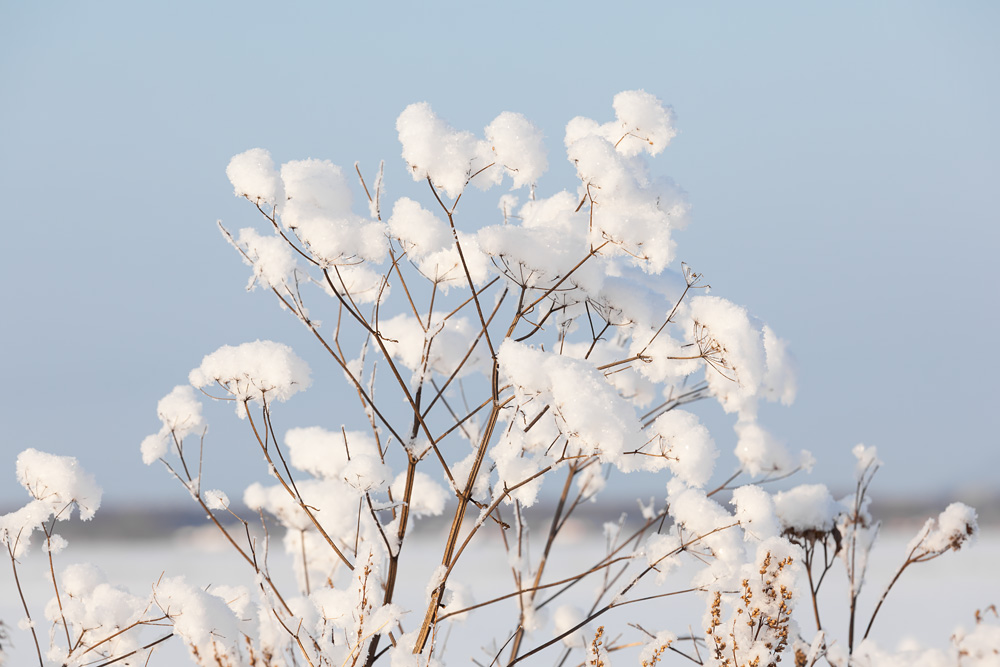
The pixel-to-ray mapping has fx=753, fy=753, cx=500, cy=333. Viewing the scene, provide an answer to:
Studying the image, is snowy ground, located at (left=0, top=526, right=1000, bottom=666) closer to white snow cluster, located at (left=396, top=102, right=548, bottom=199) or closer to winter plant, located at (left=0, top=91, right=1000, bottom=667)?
winter plant, located at (left=0, top=91, right=1000, bottom=667)

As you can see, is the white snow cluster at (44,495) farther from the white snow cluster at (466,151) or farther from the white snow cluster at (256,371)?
the white snow cluster at (466,151)

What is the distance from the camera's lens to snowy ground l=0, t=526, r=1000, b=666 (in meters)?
4.22

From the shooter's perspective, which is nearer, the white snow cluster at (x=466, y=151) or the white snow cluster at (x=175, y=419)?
the white snow cluster at (x=466, y=151)

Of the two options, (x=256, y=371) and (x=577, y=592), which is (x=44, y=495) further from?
(x=577, y=592)

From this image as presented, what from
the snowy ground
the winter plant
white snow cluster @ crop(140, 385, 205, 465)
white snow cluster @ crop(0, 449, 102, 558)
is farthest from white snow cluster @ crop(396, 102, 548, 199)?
the snowy ground

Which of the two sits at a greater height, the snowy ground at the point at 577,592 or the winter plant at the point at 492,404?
the snowy ground at the point at 577,592

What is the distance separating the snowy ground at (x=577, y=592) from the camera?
422 centimetres

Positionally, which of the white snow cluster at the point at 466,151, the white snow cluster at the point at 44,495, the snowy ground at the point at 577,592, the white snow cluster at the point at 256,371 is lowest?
the white snow cluster at the point at 44,495

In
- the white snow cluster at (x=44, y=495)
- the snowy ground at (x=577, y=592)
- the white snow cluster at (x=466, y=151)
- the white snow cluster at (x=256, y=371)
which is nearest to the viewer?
the white snow cluster at (x=466, y=151)

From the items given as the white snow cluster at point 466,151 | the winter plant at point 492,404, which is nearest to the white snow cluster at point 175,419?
the winter plant at point 492,404

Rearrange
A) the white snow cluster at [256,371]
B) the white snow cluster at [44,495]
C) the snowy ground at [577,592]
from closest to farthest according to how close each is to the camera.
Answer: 1. the white snow cluster at [256,371]
2. the white snow cluster at [44,495]
3. the snowy ground at [577,592]

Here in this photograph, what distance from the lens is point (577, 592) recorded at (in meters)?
5.63

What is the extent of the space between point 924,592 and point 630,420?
611cm

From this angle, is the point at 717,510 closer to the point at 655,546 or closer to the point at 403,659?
the point at 655,546
